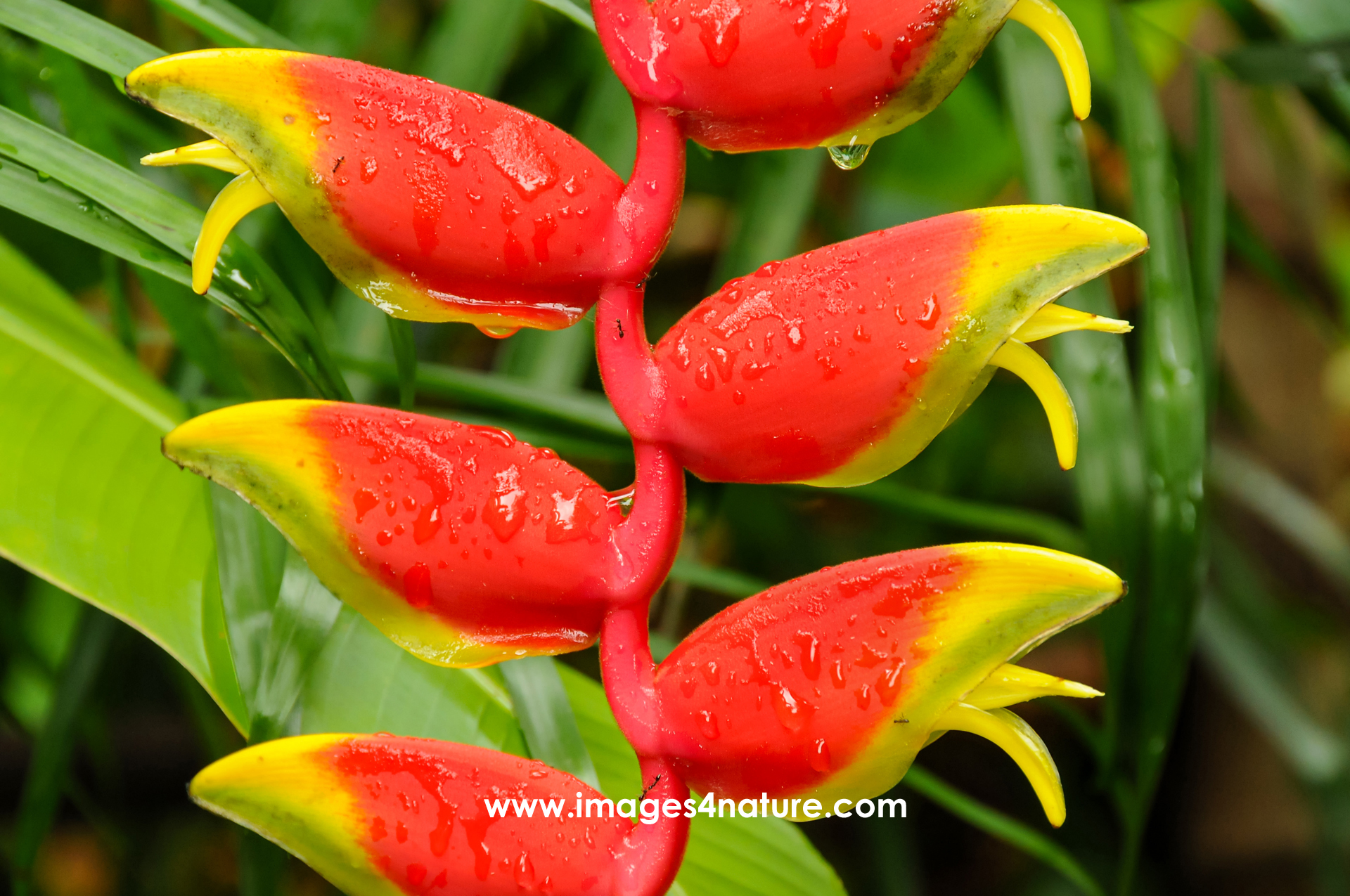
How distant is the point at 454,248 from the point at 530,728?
0.64 ft

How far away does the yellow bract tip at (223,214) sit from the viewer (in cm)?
23

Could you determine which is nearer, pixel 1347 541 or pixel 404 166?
pixel 404 166

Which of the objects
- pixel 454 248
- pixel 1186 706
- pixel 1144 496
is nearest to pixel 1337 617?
pixel 1186 706

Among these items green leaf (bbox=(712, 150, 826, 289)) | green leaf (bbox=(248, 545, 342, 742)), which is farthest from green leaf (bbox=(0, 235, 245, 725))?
green leaf (bbox=(712, 150, 826, 289))

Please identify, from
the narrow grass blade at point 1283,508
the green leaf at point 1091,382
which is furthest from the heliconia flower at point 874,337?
the narrow grass blade at point 1283,508

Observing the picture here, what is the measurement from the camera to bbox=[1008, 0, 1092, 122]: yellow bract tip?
0.23 m

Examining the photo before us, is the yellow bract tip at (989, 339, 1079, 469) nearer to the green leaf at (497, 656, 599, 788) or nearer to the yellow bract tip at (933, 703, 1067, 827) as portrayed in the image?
the yellow bract tip at (933, 703, 1067, 827)

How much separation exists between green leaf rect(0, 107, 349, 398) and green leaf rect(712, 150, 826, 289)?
0.38 m

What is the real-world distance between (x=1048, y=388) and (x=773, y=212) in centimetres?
44

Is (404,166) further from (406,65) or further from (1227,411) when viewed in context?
(1227,411)

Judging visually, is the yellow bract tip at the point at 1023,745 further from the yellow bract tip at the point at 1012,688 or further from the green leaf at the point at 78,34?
the green leaf at the point at 78,34

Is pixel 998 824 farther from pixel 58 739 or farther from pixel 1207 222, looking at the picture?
pixel 58 739

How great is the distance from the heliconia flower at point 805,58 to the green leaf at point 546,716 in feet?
0.66

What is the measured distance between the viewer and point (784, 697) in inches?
8.5
